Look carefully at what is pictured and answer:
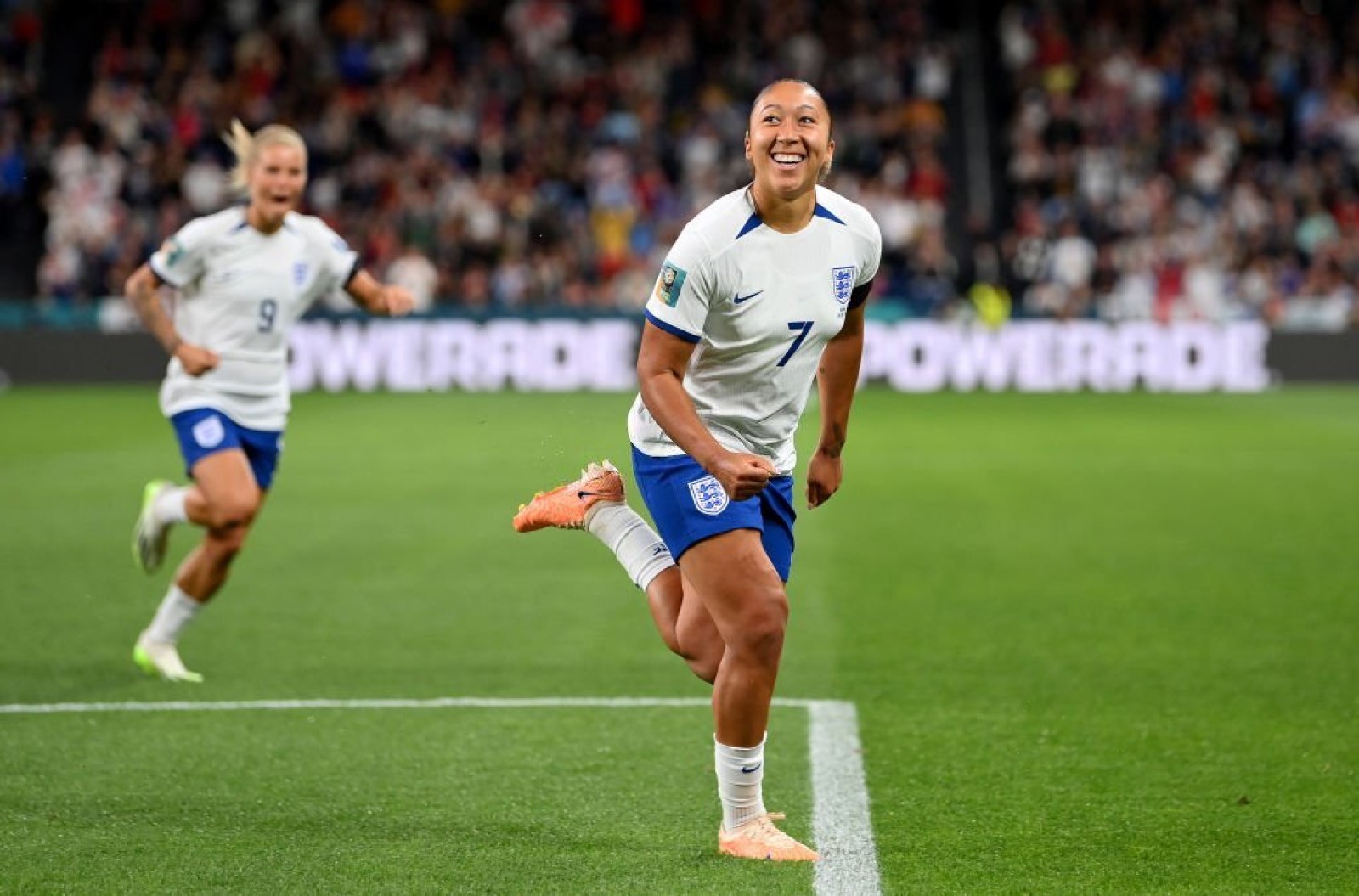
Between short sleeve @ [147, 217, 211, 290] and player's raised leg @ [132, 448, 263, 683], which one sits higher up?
short sleeve @ [147, 217, 211, 290]

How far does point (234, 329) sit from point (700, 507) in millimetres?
3827

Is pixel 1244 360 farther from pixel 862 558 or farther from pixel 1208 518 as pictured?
pixel 862 558

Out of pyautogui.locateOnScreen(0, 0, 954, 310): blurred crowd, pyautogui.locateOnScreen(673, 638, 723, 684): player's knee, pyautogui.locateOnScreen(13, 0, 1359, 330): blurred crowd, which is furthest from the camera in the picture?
pyautogui.locateOnScreen(0, 0, 954, 310): blurred crowd

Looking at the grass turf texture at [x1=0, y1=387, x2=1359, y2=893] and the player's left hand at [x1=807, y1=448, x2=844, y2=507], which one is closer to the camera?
the grass turf texture at [x1=0, y1=387, x2=1359, y2=893]

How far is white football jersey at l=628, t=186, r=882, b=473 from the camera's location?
16.9 feet

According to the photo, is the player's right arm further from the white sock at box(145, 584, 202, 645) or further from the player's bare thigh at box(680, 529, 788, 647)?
the player's bare thigh at box(680, 529, 788, 647)

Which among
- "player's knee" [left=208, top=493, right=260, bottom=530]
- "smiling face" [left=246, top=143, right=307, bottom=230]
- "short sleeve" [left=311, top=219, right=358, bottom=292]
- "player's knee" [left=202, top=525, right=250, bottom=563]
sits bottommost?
"player's knee" [left=202, top=525, right=250, bottom=563]

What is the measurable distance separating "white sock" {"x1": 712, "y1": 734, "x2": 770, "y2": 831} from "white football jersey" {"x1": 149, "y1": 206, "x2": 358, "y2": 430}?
3657mm

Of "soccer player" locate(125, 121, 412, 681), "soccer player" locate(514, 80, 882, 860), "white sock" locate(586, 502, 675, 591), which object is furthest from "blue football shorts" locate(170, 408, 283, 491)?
"soccer player" locate(514, 80, 882, 860)

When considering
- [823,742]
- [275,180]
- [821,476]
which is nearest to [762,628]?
[821,476]

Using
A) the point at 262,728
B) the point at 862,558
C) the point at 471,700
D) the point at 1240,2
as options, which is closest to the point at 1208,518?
the point at 862,558

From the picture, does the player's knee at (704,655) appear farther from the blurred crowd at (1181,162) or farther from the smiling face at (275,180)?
the blurred crowd at (1181,162)

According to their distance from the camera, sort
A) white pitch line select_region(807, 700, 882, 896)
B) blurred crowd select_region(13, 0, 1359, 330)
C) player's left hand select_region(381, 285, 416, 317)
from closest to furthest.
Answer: white pitch line select_region(807, 700, 882, 896) → player's left hand select_region(381, 285, 416, 317) → blurred crowd select_region(13, 0, 1359, 330)

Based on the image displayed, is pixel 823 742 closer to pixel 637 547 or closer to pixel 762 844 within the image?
pixel 637 547
